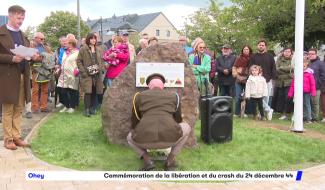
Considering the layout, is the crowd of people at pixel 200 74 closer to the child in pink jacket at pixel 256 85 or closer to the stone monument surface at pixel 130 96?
the child in pink jacket at pixel 256 85

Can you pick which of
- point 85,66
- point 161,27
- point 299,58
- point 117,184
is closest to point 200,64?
point 299,58

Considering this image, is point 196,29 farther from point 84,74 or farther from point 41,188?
point 41,188

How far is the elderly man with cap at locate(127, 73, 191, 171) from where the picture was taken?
571 cm

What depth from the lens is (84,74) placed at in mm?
9945

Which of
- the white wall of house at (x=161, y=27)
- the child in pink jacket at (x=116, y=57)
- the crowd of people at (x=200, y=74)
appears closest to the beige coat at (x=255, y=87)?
the crowd of people at (x=200, y=74)

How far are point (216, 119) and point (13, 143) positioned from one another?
11.1ft

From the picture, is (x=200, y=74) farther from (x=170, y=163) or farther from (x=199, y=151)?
(x=170, y=163)

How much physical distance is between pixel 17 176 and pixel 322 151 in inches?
196

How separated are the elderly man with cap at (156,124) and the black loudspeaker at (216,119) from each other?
5.01 ft

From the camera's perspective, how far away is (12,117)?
712 cm

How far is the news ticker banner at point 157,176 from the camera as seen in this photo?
18.0 ft

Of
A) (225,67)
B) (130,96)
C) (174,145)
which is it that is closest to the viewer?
(174,145)

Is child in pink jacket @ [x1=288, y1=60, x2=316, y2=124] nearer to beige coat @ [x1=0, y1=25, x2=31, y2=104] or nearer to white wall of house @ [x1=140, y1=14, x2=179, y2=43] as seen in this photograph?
beige coat @ [x1=0, y1=25, x2=31, y2=104]

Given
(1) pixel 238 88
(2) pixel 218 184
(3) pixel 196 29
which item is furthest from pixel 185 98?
(3) pixel 196 29
